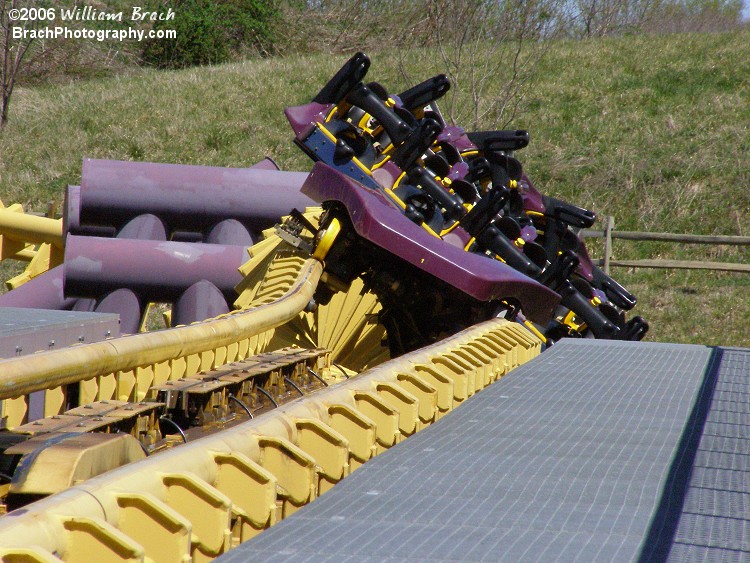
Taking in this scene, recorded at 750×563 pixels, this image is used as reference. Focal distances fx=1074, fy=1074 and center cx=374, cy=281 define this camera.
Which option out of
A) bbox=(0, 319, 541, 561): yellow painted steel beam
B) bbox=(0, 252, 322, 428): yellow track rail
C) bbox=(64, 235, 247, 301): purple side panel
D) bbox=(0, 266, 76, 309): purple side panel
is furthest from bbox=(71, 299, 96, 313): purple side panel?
bbox=(0, 319, 541, 561): yellow painted steel beam

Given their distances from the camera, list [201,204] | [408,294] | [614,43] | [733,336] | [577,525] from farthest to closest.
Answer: [614,43] < [733,336] < [201,204] < [408,294] < [577,525]

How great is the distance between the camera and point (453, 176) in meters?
7.75

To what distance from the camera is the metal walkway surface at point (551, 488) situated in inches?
81.0

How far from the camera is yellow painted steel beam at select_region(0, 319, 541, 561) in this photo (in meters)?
1.70

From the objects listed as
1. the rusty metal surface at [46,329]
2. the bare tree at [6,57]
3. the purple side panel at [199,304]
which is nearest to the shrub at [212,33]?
the bare tree at [6,57]

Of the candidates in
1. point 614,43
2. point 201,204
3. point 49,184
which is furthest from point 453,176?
point 614,43

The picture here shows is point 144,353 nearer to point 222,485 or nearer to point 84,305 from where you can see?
point 222,485

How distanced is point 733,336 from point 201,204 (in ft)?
25.1

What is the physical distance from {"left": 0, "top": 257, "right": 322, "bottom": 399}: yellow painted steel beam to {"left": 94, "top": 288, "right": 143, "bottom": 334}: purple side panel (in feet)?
7.91

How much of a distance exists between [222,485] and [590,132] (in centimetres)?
1778

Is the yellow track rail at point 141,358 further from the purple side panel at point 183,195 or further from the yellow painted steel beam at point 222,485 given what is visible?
the purple side panel at point 183,195

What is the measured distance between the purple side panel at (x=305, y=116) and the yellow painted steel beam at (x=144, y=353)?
160 centimetres

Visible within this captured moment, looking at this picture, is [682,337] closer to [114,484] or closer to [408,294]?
[408,294]

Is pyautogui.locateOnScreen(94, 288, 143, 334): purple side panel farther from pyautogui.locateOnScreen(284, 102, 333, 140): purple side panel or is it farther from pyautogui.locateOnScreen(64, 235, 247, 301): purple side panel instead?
pyautogui.locateOnScreen(284, 102, 333, 140): purple side panel
